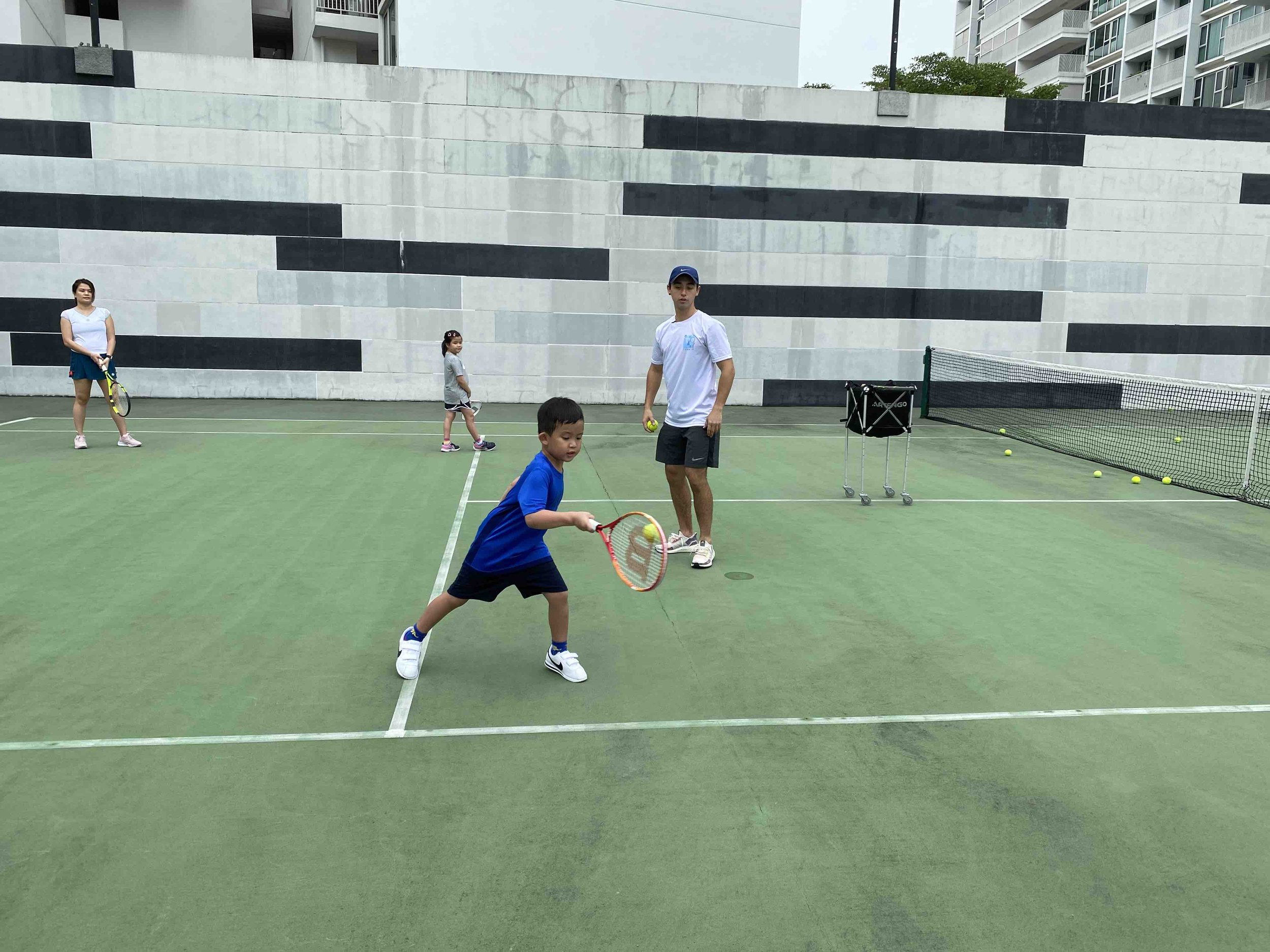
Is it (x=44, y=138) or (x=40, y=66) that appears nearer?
(x=40, y=66)

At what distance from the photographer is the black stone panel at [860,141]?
16719 mm

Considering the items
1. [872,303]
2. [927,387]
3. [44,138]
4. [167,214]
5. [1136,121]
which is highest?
[1136,121]

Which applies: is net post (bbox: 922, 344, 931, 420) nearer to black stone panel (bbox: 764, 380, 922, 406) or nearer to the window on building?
black stone panel (bbox: 764, 380, 922, 406)

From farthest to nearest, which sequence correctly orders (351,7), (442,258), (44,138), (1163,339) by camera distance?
(351,7) < (1163,339) < (442,258) < (44,138)

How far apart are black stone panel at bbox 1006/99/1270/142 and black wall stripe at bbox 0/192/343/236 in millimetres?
12125

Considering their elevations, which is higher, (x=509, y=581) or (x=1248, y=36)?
(x=1248, y=36)

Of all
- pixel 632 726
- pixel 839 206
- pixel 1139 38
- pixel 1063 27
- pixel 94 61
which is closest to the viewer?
pixel 632 726

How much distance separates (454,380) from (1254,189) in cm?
1556

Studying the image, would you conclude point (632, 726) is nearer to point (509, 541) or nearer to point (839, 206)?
point (509, 541)

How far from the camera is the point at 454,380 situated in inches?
432

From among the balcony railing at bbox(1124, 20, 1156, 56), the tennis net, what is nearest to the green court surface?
the tennis net

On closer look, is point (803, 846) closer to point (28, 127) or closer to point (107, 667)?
point (107, 667)

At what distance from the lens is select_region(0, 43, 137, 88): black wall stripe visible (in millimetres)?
15398

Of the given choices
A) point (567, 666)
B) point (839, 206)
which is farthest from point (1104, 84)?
point (567, 666)
